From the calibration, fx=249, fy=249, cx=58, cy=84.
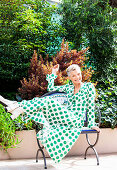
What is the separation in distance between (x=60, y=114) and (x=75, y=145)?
4.44 feet

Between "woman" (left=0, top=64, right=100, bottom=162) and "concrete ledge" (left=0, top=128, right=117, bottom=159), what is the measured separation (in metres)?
0.90

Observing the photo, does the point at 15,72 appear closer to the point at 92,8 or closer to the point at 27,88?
the point at 27,88

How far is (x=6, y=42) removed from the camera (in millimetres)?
5668

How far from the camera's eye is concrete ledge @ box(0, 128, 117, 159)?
378cm

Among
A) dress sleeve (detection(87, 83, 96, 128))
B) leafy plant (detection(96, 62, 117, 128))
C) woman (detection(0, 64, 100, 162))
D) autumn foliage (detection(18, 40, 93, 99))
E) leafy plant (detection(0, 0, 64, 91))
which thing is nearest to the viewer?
woman (detection(0, 64, 100, 162))

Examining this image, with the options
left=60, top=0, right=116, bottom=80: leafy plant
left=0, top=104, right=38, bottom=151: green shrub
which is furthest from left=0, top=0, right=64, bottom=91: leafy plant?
left=0, top=104, right=38, bottom=151: green shrub

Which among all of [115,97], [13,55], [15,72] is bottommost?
[115,97]

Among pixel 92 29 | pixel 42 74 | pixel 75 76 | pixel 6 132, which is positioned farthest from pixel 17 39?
pixel 75 76

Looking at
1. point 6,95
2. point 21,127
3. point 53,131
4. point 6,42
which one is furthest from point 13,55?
point 53,131

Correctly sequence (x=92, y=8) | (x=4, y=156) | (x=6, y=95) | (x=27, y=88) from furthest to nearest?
1. (x=92, y=8)
2. (x=6, y=95)
3. (x=27, y=88)
4. (x=4, y=156)

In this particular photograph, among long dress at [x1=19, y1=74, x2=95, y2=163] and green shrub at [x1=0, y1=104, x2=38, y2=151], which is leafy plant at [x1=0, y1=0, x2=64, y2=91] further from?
long dress at [x1=19, y1=74, x2=95, y2=163]

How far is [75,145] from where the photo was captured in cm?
412

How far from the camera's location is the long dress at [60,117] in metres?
2.78

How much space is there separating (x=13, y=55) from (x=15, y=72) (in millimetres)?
406
